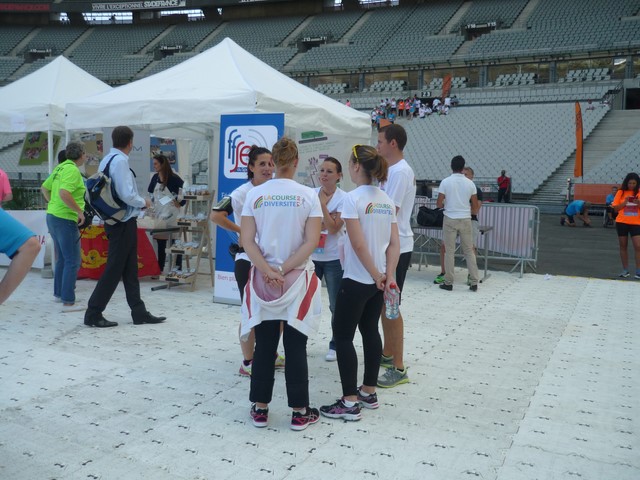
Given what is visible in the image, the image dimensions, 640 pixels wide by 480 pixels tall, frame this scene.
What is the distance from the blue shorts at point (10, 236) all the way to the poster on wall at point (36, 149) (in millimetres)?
9516

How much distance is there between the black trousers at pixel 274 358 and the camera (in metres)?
3.33

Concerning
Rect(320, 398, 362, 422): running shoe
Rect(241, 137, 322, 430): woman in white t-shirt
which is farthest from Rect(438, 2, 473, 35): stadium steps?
Rect(320, 398, 362, 422): running shoe

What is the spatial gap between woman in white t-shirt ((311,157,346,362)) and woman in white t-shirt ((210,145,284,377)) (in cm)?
49

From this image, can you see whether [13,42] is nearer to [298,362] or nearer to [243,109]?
[243,109]

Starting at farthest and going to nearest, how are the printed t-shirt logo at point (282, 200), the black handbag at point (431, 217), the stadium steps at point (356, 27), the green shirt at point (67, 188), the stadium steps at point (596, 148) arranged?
the stadium steps at point (356, 27) < the stadium steps at point (596, 148) < the black handbag at point (431, 217) < the green shirt at point (67, 188) < the printed t-shirt logo at point (282, 200)

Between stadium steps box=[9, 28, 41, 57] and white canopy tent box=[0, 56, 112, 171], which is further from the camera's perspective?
stadium steps box=[9, 28, 41, 57]

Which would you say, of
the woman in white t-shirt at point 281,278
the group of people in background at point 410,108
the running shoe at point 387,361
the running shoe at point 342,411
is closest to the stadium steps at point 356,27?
the group of people in background at point 410,108

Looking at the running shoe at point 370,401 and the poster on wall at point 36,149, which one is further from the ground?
the poster on wall at point 36,149

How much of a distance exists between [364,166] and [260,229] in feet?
2.37

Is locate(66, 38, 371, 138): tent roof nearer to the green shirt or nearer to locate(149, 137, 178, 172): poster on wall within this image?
the green shirt

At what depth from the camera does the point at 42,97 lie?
9.09m

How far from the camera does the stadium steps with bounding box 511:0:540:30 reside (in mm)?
34375

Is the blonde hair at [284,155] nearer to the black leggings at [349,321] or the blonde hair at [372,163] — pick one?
the blonde hair at [372,163]

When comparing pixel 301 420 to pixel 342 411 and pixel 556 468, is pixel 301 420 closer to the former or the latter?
pixel 342 411
